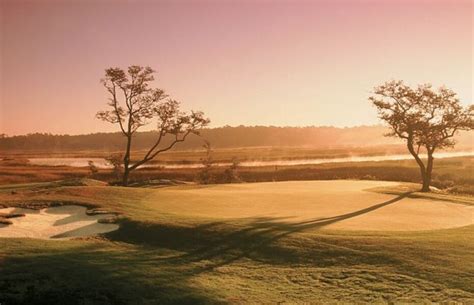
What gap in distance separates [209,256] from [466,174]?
55.1 meters

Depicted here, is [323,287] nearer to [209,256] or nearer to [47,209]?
[209,256]

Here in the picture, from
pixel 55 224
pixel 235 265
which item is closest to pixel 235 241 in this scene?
pixel 235 265

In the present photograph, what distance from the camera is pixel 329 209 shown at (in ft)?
98.8

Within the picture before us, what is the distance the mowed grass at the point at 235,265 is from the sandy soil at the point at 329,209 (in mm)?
1836

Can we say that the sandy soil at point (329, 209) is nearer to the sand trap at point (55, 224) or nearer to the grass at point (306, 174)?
the sand trap at point (55, 224)

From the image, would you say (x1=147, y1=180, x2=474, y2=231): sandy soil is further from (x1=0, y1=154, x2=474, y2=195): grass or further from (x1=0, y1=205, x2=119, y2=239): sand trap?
(x1=0, y1=154, x2=474, y2=195): grass

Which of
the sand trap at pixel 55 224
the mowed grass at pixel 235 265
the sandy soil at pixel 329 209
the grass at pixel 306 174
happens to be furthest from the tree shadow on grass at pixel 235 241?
the grass at pixel 306 174

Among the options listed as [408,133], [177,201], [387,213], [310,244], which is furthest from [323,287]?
[408,133]

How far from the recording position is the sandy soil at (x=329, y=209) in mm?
25062

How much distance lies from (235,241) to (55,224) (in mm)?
9711

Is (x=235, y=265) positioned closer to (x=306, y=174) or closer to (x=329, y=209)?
(x=329, y=209)

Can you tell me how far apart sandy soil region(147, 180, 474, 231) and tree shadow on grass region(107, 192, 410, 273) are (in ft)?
4.37

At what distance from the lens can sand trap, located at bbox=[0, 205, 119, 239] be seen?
22.3 metres

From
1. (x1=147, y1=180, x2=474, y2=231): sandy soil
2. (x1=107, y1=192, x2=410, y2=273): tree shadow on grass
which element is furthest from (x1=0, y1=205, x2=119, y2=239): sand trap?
(x1=147, y1=180, x2=474, y2=231): sandy soil
